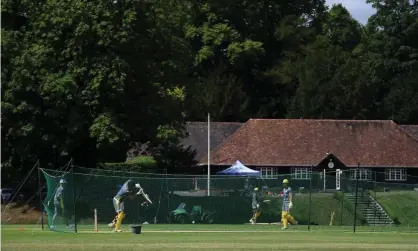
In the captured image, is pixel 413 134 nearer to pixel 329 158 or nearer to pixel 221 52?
pixel 329 158

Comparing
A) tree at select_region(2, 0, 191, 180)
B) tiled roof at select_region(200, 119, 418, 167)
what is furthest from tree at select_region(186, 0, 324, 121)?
tree at select_region(2, 0, 191, 180)

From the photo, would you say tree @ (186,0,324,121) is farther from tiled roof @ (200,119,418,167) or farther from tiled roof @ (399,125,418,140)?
tiled roof @ (399,125,418,140)

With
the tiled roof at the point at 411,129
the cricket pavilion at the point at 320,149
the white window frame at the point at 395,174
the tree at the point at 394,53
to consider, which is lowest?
the white window frame at the point at 395,174

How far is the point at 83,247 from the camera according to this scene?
22188 millimetres

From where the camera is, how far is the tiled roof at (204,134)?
82.7 meters

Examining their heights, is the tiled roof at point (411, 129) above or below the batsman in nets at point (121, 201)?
above

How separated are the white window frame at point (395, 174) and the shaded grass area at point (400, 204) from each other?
3053 cm

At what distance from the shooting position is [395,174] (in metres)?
78.6

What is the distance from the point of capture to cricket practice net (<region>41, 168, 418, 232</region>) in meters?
40.7

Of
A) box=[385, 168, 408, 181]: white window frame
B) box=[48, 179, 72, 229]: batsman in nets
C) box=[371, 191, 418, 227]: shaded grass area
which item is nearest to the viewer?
box=[48, 179, 72, 229]: batsman in nets

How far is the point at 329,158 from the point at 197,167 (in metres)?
11.1

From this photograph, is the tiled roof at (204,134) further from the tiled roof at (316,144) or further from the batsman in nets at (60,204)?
the batsman in nets at (60,204)

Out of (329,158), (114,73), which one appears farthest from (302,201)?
(329,158)

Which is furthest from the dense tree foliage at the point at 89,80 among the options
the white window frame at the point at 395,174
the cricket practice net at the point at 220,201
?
the white window frame at the point at 395,174
